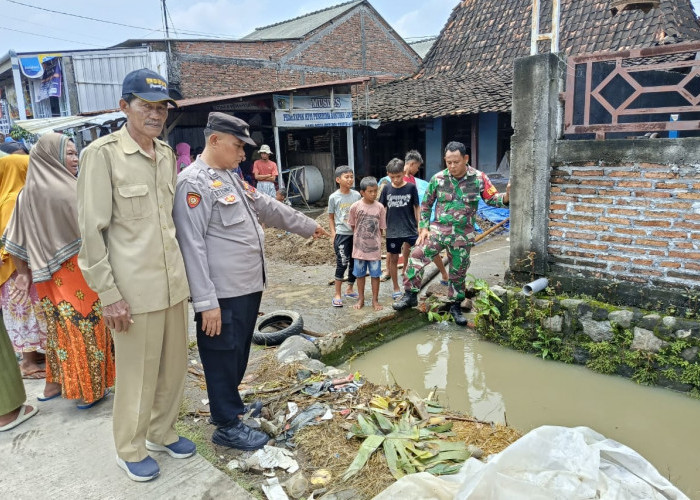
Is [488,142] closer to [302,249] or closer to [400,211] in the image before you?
[302,249]

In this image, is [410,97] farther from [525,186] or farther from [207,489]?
[207,489]

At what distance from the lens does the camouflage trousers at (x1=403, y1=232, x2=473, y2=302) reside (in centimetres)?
529

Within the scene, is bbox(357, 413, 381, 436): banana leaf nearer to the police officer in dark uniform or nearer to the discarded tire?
the police officer in dark uniform

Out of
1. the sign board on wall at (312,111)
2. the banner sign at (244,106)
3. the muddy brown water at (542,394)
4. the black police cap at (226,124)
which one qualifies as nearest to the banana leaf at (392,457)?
the muddy brown water at (542,394)

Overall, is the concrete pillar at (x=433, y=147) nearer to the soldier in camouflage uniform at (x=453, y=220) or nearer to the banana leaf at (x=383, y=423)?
the soldier in camouflage uniform at (x=453, y=220)

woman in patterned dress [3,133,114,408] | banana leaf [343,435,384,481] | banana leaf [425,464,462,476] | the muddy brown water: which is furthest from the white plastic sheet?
woman in patterned dress [3,133,114,408]

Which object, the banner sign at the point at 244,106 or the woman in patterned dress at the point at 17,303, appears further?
the banner sign at the point at 244,106

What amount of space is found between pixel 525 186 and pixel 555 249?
68 cm

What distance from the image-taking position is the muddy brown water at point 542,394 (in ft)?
11.3

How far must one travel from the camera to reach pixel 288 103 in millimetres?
12562

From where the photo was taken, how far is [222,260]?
273cm

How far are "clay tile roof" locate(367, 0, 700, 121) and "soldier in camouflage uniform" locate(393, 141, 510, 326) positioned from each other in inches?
249

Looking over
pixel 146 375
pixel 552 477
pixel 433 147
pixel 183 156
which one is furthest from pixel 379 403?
pixel 433 147

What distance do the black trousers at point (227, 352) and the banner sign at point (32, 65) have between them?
16.2 meters
